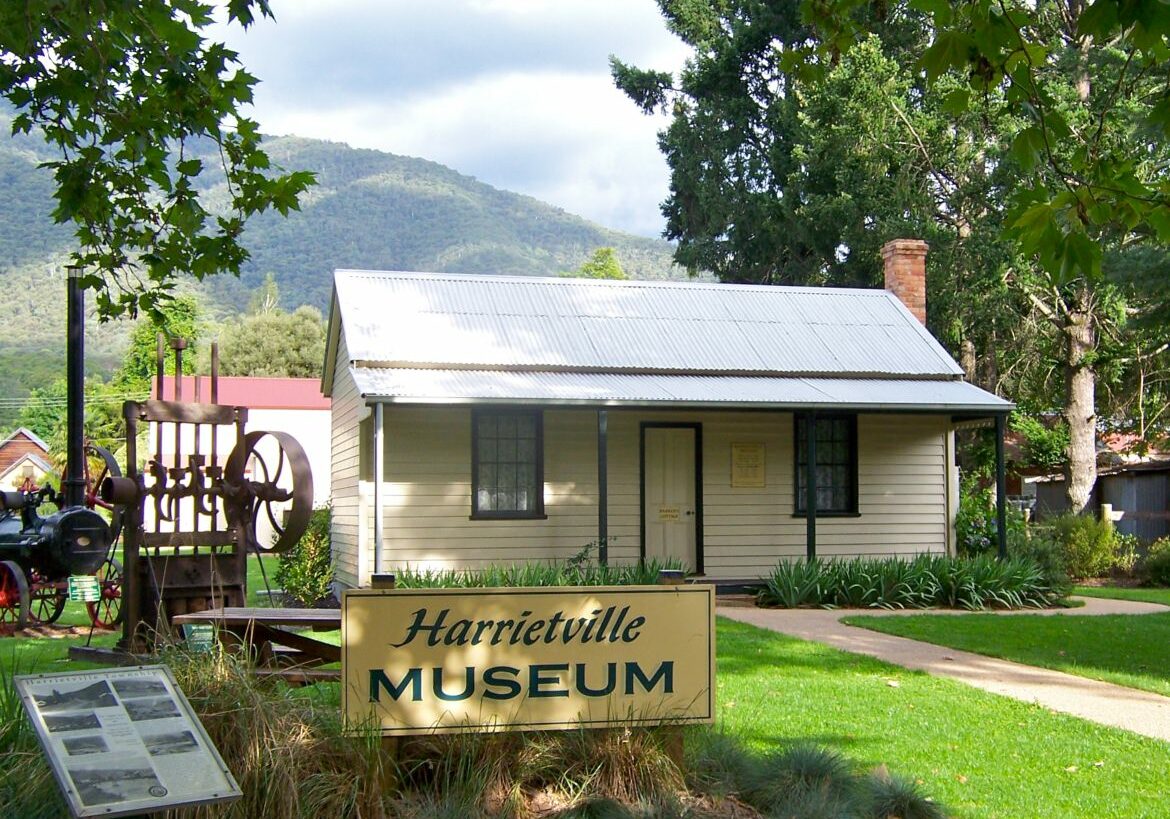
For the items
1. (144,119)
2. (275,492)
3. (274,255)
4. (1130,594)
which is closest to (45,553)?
(275,492)

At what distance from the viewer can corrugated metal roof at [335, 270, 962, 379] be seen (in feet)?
55.7

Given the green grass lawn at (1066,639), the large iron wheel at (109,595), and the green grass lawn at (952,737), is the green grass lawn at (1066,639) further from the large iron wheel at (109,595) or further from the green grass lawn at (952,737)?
the large iron wheel at (109,595)

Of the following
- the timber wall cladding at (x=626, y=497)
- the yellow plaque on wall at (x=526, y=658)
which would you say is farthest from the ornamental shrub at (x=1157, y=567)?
the yellow plaque on wall at (x=526, y=658)

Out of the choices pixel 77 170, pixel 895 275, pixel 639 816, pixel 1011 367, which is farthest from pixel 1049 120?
pixel 1011 367

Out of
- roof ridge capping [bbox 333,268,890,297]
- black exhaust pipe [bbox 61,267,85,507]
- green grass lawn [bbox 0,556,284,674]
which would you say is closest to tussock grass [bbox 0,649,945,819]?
green grass lawn [bbox 0,556,284,674]

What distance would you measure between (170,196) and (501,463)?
9.44 meters

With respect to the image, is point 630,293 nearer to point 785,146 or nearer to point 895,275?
point 895,275

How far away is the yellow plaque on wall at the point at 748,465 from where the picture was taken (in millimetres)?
17906

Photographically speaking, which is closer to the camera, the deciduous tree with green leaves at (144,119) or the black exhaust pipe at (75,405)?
the deciduous tree with green leaves at (144,119)

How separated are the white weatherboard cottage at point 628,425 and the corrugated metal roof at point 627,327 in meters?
0.04

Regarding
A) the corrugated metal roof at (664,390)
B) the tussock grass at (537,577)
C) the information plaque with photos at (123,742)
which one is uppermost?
the corrugated metal roof at (664,390)

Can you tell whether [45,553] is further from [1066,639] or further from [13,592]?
[1066,639]

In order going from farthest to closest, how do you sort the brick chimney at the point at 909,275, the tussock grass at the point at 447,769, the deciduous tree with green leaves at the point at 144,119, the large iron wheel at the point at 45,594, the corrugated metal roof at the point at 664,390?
1. the brick chimney at the point at 909,275
2. the corrugated metal roof at the point at 664,390
3. the large iron wheel at the point at 45,594
4. the deciduous tree with green leaves at the point at 144,119
5. the tussock grass at the point at 447,769

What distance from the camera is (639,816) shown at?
495 cm
